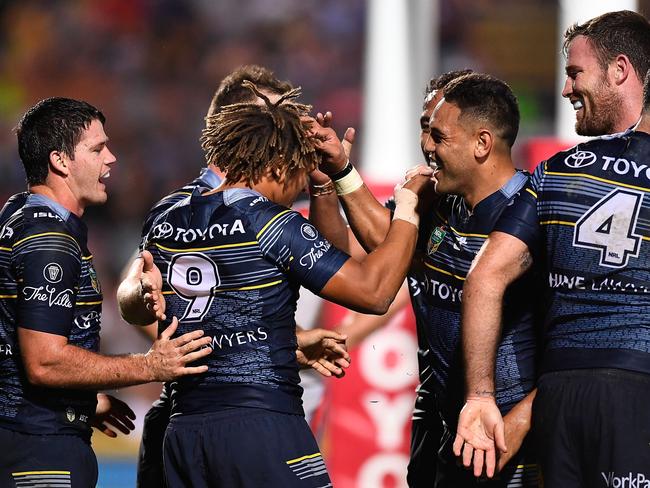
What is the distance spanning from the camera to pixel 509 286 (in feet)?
12.9

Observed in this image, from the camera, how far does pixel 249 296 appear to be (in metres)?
3.62

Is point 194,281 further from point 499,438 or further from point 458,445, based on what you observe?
point 499,438

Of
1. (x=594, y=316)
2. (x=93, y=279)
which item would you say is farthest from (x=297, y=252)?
(x=594, y=316)

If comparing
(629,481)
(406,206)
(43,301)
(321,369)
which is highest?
(406,206)

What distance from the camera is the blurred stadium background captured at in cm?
1217

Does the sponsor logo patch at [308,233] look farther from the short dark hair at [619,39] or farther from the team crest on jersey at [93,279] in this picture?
the short dark hair at [619,39]

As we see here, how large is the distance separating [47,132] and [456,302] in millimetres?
1784

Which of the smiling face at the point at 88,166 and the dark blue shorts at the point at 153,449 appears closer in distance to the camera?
the smiling face at the point at 88,166

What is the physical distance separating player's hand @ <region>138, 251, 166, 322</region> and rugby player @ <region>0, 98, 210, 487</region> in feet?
0.29

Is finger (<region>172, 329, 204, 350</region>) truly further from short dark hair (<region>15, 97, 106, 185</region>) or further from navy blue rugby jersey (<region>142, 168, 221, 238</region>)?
short dark hair (<region>15, 97, 106, 185</region>)

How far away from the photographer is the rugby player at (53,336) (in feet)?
12.2

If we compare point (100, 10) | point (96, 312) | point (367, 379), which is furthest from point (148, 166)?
point (96, 312)

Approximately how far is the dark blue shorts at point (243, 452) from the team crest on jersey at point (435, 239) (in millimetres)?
986

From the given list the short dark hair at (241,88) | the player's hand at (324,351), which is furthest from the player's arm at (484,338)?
the short dark hair at (241,88)
